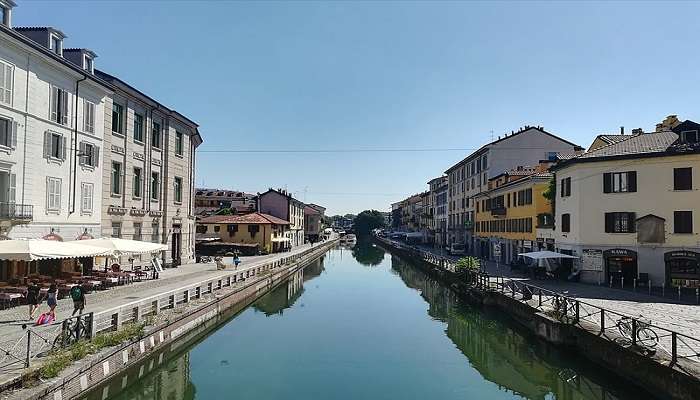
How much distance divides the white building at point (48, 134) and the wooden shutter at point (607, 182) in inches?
1271

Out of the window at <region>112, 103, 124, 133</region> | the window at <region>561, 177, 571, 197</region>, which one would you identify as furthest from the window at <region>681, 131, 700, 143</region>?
the window at <region>112, 103, 124, 133</region>

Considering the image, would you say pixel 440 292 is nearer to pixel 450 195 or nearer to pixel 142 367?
pixel 142 367

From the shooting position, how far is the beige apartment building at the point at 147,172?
3033 cm

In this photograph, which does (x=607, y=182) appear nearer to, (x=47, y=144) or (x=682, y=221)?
(x=682, y=221)

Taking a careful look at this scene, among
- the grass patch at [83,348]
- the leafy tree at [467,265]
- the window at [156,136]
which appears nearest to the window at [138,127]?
the window at [156,136]

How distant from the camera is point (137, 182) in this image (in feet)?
111

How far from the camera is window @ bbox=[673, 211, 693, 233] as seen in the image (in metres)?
28.7

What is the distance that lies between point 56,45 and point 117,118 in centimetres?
625

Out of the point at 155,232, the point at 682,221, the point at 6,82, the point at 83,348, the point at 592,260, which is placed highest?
the point at 6,82

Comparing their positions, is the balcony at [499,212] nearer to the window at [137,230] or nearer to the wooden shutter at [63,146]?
the window at [137,230]

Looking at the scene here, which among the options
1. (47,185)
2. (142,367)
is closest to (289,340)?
(142,367)

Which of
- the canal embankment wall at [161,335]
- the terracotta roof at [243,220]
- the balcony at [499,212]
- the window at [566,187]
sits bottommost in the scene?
the canal embankment wall at [161,335]

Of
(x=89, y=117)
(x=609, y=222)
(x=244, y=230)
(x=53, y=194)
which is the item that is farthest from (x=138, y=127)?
(x=609, y=222)

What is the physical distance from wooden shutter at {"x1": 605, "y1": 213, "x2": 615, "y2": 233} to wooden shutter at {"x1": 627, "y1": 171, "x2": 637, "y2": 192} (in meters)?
1.97
